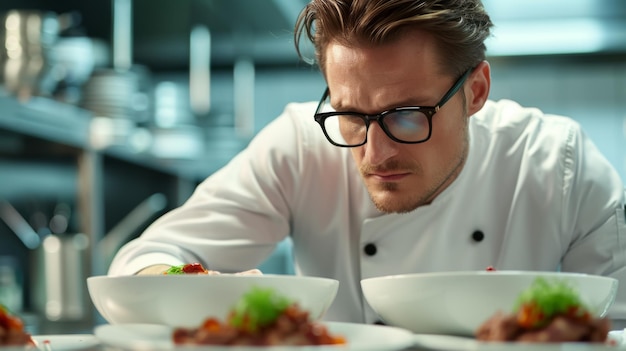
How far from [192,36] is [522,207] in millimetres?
3258

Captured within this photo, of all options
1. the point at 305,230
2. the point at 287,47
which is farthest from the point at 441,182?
the point at 287,47

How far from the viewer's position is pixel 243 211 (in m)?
1.96

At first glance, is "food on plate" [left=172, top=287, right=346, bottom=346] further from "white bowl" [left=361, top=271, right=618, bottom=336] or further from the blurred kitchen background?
the blurred kitchen background

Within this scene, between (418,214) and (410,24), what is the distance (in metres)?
0.45

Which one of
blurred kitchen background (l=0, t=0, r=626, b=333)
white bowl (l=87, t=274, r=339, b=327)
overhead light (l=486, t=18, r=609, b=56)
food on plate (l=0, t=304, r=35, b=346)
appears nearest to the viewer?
food on plate (l=0, t=304, r=35, b=346)

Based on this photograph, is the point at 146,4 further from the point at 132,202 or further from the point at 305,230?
the point at 305,230

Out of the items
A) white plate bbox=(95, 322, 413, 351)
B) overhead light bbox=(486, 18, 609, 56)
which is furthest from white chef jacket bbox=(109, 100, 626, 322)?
overhead light bbox=(486, 18, 609, 56)

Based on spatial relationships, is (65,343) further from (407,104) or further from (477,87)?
(477,87)

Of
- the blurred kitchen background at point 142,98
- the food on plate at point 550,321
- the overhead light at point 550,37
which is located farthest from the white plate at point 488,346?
the overhead light at point 550,37

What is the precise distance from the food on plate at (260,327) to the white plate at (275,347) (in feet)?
0.05

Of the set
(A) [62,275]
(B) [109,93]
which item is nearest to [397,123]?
(A) [62,275]

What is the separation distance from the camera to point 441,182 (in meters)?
1.80

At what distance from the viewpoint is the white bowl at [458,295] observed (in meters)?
0.93

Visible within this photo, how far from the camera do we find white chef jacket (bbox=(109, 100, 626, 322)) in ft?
6.31
